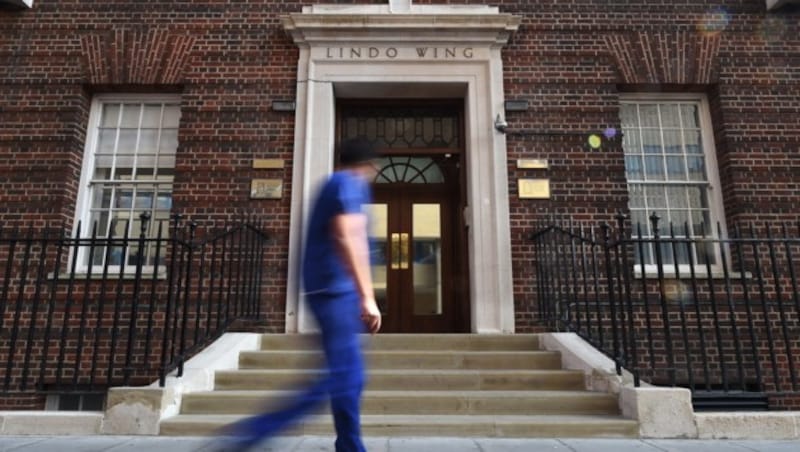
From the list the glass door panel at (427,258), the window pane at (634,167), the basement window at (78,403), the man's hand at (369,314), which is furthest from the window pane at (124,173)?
the window pane at (634,167)

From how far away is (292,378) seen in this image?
5012 millimetres

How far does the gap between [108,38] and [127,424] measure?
5625 millimetres

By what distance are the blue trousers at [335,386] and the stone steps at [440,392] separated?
1.04m

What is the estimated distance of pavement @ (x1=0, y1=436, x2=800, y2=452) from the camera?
3707 millimetres

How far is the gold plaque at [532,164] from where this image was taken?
7.07 metres

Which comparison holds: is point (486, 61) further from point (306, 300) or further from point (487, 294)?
point (306, 300)

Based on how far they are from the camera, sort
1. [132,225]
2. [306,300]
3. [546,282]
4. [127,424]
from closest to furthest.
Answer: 1. [306,300]
2. [127,424]
3. [546,282]
4. [132,225]

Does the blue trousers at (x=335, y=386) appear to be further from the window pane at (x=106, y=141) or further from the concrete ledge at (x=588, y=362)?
the window pane at (x=106, y=141)

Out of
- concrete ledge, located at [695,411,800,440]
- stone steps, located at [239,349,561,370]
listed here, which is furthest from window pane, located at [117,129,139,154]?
concrete ledge, located at [695,411,800,440]

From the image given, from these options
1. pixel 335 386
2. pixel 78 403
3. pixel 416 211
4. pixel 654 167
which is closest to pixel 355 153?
pixel 335 386

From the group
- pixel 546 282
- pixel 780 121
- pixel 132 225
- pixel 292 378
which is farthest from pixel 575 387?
pixel 132 225

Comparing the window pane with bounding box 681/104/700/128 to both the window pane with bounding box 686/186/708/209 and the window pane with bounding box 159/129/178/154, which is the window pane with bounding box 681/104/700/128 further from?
the window pane with bounding box 159/129/178/154

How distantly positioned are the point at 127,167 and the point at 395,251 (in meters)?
3.85

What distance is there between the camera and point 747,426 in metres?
4.14
